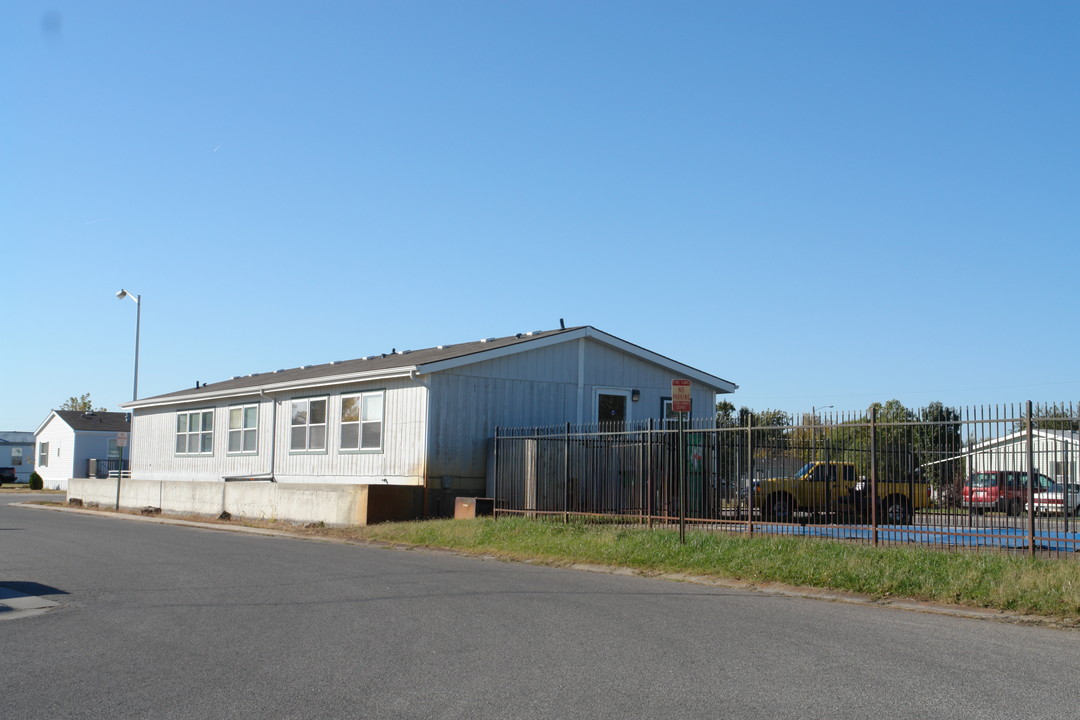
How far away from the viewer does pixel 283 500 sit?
24.7 m

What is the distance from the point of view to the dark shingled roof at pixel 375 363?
2521 cm

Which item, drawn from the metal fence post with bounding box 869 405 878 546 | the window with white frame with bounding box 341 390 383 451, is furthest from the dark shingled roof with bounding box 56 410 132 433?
the metal fence post with bounding box 869 405 878 546

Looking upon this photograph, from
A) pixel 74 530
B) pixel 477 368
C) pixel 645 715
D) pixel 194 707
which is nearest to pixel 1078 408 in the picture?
pixel 645 715

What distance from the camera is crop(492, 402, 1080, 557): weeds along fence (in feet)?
44.8

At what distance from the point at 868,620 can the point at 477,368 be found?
592 inches

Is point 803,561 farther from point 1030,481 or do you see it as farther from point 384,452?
point 384,452

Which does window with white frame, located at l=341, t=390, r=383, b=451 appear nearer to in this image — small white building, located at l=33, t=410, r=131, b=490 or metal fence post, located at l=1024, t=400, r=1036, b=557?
metal fence post, located at l=1024, t=400, r=1036, b=557

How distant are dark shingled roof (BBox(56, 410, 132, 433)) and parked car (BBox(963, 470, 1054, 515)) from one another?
51296 mm

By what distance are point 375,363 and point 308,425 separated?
2853 millimetres

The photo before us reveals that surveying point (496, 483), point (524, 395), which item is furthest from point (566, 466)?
point (524, 395)

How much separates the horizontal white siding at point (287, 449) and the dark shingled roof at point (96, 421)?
2290 centimetres

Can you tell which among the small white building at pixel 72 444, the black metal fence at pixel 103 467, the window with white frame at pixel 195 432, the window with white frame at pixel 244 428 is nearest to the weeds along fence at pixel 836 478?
the window with white frame at pixel 244 428

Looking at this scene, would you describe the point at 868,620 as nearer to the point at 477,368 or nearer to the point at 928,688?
the point at 928,688

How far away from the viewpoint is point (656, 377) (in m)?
27.4
